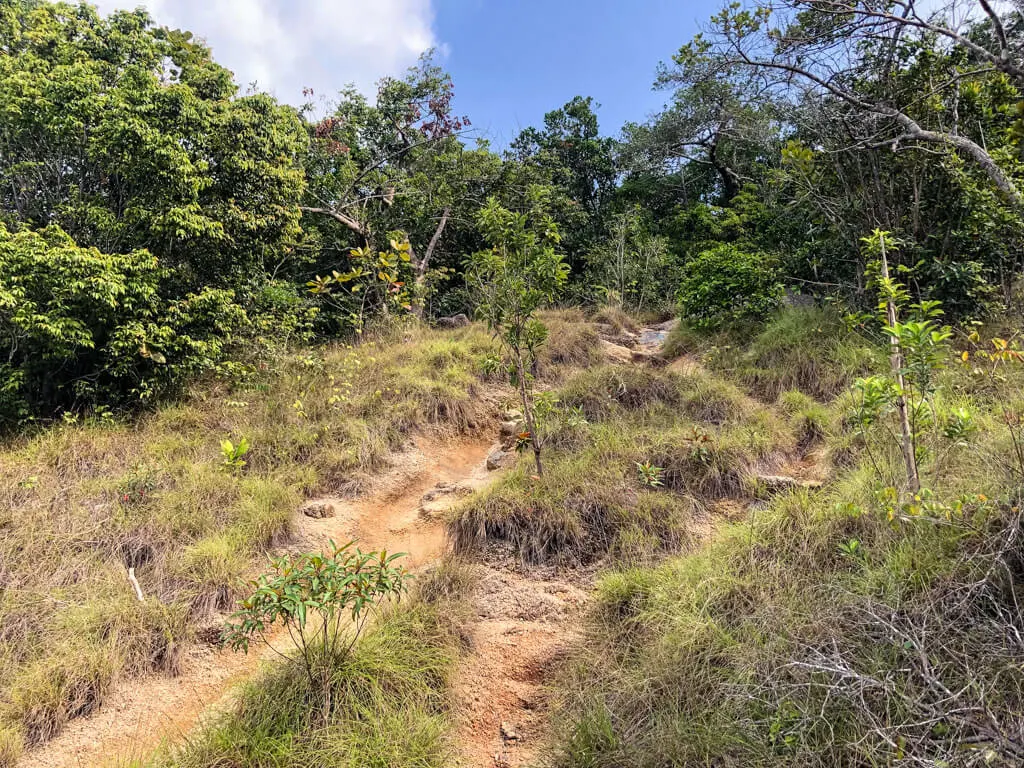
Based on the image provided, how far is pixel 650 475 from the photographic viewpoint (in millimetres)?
4441

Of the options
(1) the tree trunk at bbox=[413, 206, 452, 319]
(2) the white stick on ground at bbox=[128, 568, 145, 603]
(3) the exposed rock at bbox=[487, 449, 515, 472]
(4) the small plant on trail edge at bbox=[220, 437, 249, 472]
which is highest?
(1) the tree trunk at bbox=[413, 206, 452, 319]

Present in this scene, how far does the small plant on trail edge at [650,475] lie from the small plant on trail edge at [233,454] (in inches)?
141

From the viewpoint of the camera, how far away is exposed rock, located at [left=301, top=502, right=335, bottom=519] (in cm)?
500

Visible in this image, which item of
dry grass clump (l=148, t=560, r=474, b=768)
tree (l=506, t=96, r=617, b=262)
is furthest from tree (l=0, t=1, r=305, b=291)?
tree (l=506, t=96, r=617, b=262)

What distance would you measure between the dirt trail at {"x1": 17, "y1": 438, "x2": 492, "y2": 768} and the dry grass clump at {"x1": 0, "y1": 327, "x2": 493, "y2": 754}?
0.13 m

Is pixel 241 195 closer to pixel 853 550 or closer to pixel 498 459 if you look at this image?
pixel 498 459

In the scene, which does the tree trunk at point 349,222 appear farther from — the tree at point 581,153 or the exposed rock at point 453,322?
the tree at point 581,153

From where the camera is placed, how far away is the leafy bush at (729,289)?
812 cm

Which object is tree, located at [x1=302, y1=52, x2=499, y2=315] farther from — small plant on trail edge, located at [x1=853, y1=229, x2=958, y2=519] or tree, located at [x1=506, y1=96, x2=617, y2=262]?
small plant on trail edge, located at [x1=853, y1=229, x2=958, y2=519]

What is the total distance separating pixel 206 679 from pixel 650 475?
366 cm

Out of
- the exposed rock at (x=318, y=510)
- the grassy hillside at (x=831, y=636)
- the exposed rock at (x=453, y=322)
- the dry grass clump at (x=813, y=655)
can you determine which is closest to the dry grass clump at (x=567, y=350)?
the exposed rock at (x=453, y=322)

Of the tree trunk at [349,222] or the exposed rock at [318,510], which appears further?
the tree trunk at [349,222]

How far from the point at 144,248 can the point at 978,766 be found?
28.7 ft

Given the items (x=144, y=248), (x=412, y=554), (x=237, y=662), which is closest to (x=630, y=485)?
(x=412, y=554)
